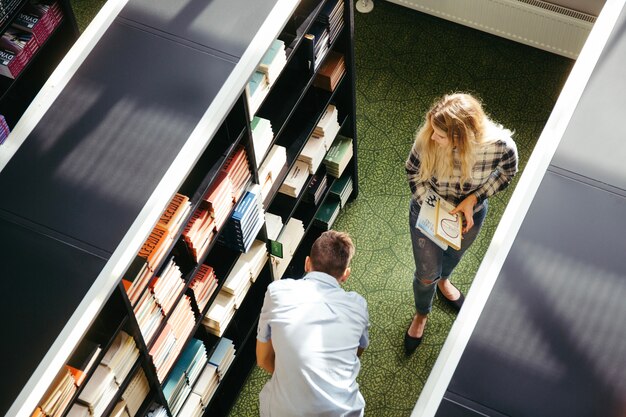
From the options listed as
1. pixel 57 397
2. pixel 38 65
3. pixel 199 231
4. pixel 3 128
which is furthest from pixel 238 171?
pixel 38 65

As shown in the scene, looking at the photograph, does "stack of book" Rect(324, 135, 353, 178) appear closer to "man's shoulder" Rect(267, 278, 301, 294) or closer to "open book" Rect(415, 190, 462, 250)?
"open book" Rect(415, 190, 462, 250)

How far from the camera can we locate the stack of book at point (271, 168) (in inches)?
173

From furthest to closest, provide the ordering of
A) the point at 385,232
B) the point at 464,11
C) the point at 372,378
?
the point at 464,11 → the point at 385,232 → the point at 372,378

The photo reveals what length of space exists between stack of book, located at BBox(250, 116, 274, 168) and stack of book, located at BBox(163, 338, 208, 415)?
0.99 meters

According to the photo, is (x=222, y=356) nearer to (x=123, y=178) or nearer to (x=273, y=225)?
(x=273, y=225)

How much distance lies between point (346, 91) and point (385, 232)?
1024mm

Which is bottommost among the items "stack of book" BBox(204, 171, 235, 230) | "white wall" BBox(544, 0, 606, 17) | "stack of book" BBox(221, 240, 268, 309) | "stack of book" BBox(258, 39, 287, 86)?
"stack of book" BBox(221, 240, 268, 309)

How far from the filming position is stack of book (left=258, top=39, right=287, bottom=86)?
158 inches

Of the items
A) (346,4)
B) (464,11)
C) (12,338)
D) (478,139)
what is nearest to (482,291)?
(478,139)

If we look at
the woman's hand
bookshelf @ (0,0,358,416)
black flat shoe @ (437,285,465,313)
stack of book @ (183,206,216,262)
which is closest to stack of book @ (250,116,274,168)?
bookshelf @ (0,0,358,416)

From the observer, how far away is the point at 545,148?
3.36m

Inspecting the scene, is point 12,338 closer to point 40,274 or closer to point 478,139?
point 40,274

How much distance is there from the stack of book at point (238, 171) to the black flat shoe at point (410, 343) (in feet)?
5.04

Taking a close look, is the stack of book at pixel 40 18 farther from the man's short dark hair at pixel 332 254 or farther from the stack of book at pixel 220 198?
the man's short dark hair at pixel 332 254
